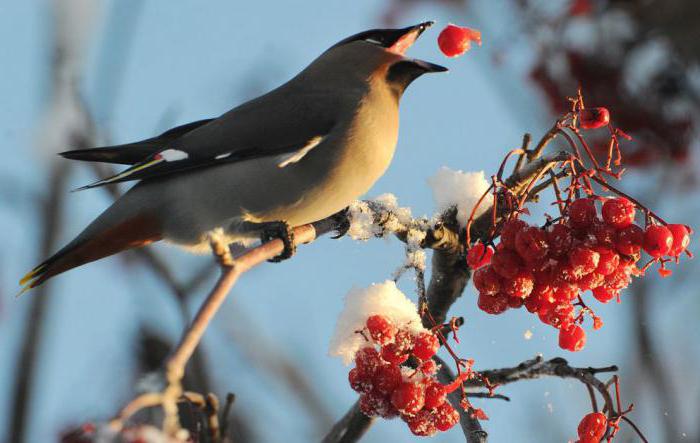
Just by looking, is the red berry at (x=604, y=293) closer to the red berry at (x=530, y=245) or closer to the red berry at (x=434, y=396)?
the red berry at (x=530, y=245)

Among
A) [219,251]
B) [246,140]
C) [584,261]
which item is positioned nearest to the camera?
[219,251]

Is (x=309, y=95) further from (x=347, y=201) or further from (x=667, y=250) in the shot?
(x=667, y=250)

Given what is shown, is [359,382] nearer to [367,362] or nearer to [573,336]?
[367,362]

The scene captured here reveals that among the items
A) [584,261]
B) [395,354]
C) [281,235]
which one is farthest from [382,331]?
[281,235]

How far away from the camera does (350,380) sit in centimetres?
228

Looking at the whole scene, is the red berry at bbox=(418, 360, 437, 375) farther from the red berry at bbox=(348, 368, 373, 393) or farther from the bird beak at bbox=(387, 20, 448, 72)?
the bird beak at bbox=(387, 20, 448, 72)

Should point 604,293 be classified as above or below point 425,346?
above

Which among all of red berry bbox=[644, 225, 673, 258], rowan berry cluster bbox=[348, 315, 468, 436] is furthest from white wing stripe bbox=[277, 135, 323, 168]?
red berry bbox=[644, 225, 673, 258]

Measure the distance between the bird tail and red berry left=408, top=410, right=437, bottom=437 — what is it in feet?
4.46

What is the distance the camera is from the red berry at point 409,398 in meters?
2.18

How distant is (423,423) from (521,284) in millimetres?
389

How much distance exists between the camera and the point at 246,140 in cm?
340

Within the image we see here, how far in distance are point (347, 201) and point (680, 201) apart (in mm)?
3040

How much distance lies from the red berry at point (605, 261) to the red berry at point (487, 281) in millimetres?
224
